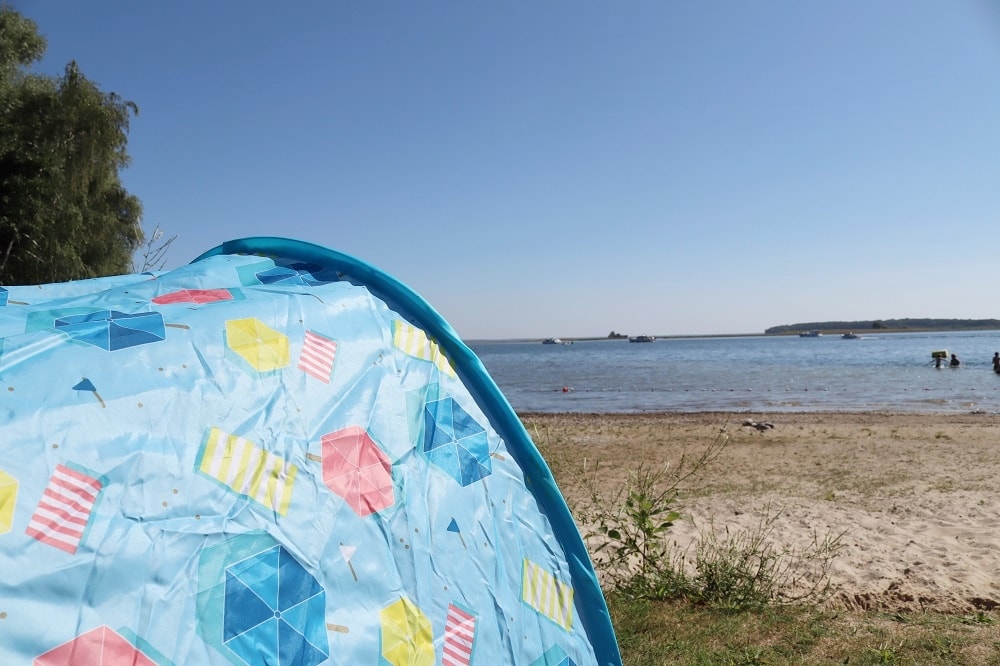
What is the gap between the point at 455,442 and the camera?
254cm

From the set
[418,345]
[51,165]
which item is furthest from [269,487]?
[51,165]

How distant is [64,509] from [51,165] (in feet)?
58.2

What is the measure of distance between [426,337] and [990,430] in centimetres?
1695

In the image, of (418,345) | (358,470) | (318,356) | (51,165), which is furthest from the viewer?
(51,165)

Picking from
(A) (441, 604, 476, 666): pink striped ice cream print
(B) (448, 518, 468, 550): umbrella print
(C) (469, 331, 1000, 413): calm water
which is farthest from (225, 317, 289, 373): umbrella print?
(C) (469, 331, 1000, 413): calm water

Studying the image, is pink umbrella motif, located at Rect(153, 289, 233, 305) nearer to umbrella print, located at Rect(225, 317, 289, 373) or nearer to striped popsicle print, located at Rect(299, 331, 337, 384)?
umbrella print, located at Rect(225, 317, 289, 373)

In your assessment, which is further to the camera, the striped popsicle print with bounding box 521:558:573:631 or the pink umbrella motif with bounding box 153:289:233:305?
the striped popsicle print with bounding box 521:558:573:631

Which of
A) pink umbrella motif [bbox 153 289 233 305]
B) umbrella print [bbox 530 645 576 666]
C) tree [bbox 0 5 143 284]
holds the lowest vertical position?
umbrella print [bbox 530 645 576 666]

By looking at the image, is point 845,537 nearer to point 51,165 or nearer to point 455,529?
point 455,529

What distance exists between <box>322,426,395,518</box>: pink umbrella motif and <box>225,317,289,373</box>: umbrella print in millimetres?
319

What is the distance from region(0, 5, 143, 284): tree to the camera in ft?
50.4

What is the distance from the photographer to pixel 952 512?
22.8ft

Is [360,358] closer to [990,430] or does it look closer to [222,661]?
[222,661]

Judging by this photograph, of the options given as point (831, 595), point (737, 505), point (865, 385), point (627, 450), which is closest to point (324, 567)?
point (831, 595)
